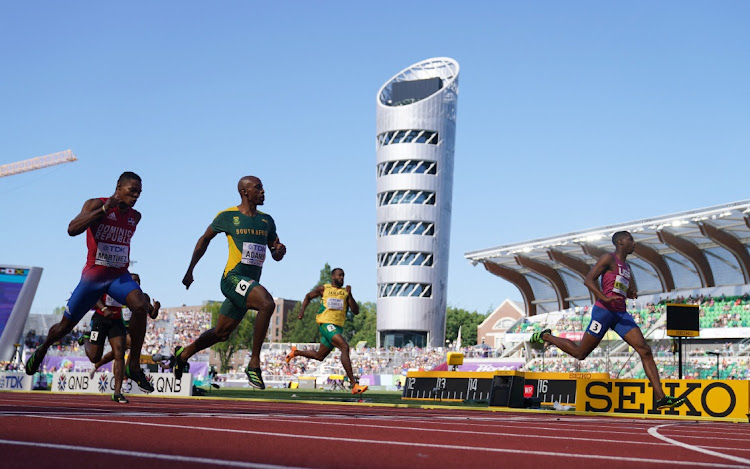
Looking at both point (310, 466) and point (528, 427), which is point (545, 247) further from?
point (310, 466)

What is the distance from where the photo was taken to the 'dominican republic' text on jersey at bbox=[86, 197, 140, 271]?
9672mm

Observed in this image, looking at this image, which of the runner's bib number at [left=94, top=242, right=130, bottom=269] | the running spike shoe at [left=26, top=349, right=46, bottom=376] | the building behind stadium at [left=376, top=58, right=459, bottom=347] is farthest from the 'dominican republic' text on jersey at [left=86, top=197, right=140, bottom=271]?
the building behind stadium at [left=376, top=58, right=459, bottom=347]

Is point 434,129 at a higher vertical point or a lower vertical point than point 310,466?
higher

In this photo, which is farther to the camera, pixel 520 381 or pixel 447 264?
pixel 447 264

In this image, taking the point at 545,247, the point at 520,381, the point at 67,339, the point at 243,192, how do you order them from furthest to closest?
1. the point at 67,339
2. the point at 545,247
3. the point at 520,381
4. the point at 243,192

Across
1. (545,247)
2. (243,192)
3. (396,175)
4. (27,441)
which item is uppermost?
(396,175)

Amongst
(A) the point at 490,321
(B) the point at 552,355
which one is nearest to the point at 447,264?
(A) the point at 490,321

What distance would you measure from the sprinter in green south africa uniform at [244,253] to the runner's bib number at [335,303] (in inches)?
274

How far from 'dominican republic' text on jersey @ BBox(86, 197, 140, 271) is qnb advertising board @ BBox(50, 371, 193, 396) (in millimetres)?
10379

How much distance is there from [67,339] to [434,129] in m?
45.3

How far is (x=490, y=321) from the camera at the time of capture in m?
123

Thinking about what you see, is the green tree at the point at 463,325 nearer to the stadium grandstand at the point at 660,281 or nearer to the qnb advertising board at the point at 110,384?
the stadium grandstand at the point at 660,281

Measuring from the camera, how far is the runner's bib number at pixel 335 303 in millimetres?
17672

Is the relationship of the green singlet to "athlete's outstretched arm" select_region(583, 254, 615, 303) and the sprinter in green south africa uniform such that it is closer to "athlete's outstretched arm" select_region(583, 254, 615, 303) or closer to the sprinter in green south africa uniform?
the sprinter in green south africa uniform
